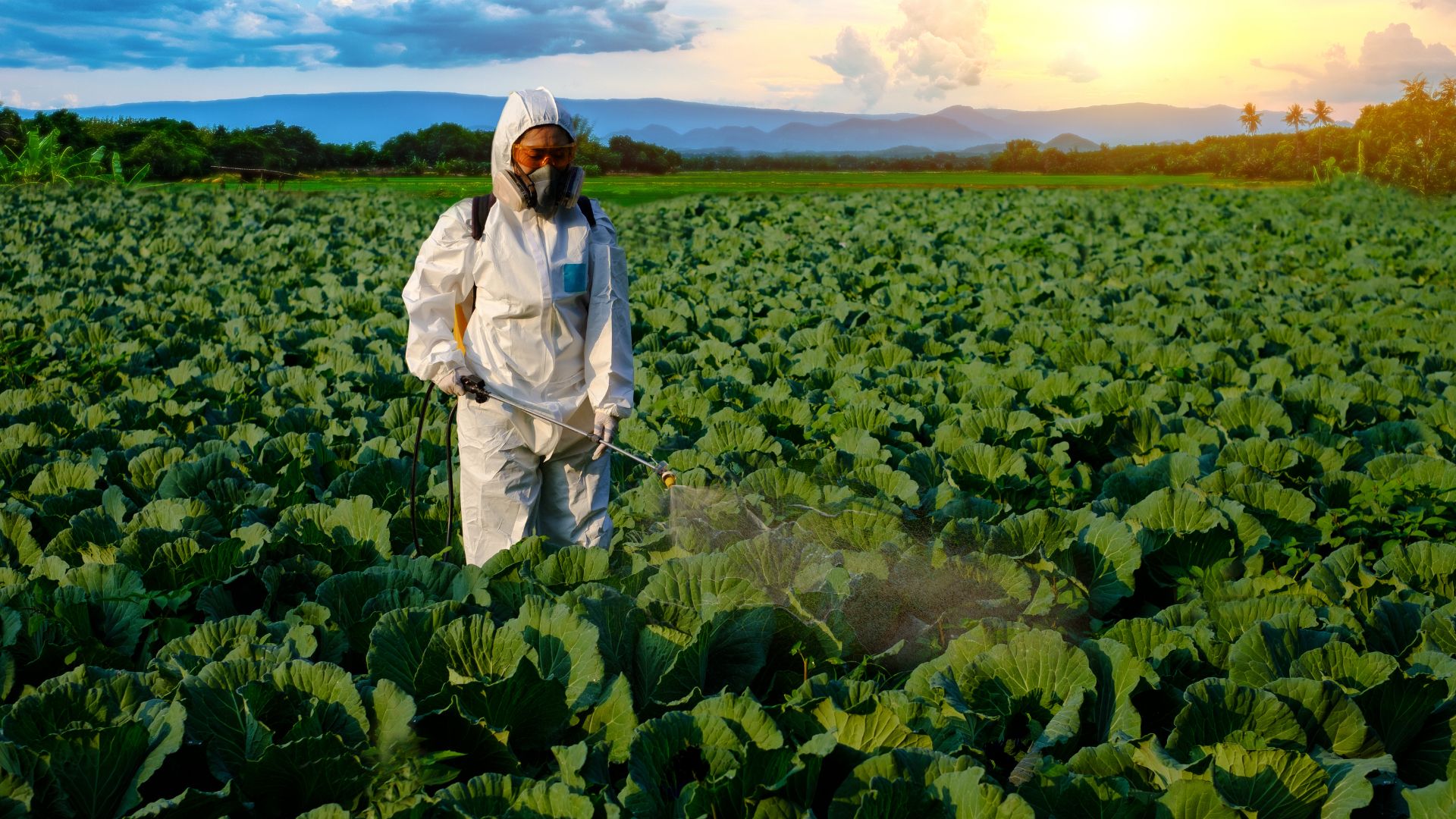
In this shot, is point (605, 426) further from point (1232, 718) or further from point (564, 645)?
point (1232, 718)

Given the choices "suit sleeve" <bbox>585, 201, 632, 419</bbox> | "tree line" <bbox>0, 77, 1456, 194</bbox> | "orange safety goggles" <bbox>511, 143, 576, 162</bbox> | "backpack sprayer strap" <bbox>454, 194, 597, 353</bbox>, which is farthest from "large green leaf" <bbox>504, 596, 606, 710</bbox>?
"tree line" <bbox>0, 77, 1456, 194</bbox>

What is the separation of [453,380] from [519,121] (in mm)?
848

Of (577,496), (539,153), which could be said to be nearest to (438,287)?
(539,153)

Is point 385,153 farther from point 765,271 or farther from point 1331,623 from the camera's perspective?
point 1331,623

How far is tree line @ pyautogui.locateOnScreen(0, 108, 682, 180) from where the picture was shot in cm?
3225

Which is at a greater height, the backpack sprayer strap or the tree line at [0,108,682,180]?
the tree line at [0,108,682,180]

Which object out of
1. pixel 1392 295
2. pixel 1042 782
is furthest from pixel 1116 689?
pixel 1392 295

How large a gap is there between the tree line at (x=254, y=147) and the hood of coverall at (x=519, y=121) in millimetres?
24108

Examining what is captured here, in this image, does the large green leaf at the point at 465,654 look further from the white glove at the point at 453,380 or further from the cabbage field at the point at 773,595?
the white glove at the point at 453,380

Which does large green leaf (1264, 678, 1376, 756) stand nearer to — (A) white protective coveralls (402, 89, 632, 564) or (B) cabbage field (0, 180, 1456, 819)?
(B) cabbage field (0, 180, 1456, 819)

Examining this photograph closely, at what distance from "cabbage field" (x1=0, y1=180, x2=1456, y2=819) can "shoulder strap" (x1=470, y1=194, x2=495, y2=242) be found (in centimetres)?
101

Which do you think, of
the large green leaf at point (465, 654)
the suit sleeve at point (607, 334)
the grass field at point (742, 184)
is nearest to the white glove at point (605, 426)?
the suit sleeve at point (607, 334)

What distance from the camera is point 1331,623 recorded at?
9.11ft

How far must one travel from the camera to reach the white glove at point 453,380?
3396 millimetres
